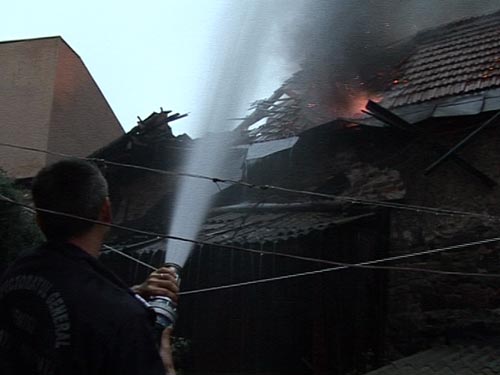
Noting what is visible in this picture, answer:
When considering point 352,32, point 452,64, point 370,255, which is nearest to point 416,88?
point 452,64

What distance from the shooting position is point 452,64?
Result: 8.77 metres

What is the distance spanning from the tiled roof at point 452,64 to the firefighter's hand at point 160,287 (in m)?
6.62

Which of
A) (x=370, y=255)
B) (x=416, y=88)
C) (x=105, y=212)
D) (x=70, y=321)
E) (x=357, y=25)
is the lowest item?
(x=70, y=321)

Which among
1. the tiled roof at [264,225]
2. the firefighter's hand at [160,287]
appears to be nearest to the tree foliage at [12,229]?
the tiled roof at [264,225]

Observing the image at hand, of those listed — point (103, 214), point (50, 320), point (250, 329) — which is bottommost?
point (250, 329)

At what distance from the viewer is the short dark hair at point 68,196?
178cm

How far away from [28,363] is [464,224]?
620cm

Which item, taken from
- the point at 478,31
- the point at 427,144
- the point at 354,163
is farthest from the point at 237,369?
the point at 478,31

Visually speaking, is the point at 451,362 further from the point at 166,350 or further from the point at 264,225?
the point at 166,350

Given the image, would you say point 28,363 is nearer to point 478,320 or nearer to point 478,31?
point 478,320

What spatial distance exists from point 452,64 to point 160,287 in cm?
774

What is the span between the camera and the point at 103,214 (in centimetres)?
186

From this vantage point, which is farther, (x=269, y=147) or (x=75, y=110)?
(x=75, y=110)

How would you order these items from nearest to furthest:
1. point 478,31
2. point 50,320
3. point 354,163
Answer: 1. point 50,320
2. point 354,163
3. point 478,31
